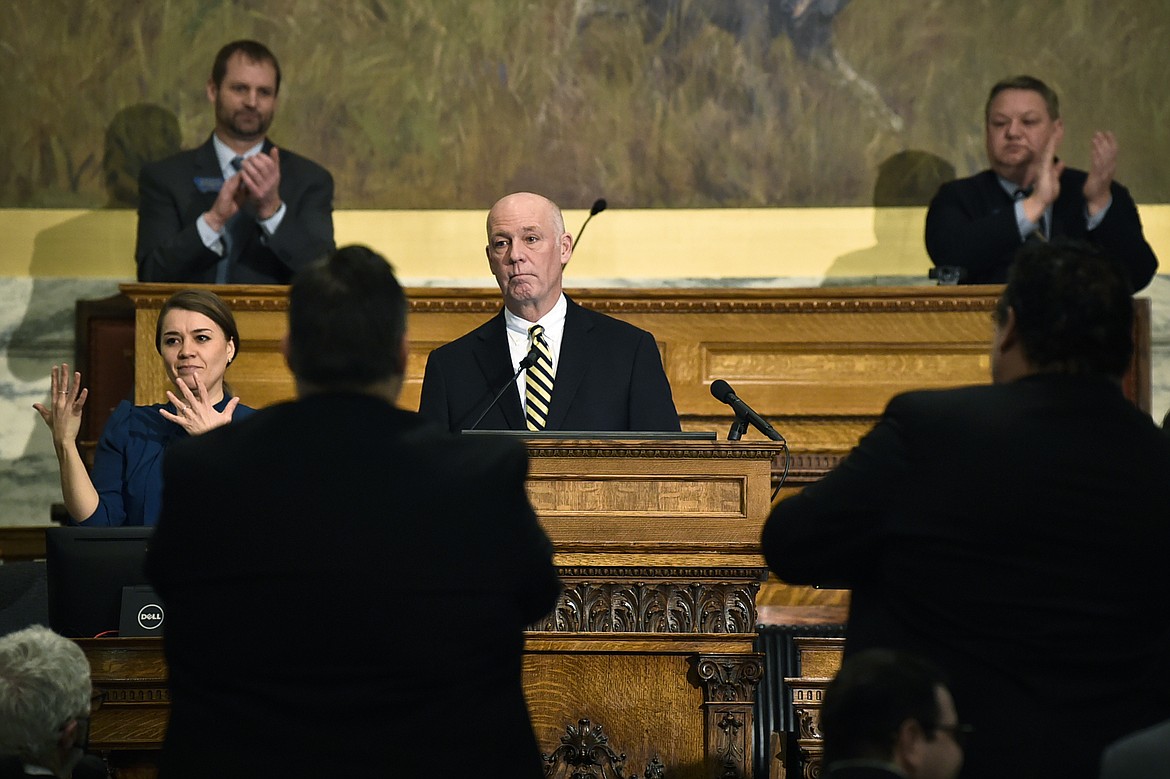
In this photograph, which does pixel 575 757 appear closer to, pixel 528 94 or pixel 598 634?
pixel 598 634

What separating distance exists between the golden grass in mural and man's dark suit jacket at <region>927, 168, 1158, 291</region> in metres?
0.79

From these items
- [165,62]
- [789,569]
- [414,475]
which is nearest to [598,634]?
[789,569]

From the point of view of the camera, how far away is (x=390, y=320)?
223cm

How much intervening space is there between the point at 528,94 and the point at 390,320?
5.19 meters

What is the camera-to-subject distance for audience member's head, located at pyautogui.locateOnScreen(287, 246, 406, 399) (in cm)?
221

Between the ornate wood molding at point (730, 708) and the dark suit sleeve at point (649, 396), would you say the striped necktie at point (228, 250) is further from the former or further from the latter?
the ornate wood molding at point (730, 708)

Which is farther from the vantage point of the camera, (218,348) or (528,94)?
(528,94)

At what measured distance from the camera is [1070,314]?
94.0 inches

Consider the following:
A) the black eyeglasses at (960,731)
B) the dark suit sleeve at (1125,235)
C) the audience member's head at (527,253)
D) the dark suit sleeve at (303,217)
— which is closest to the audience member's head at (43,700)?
the black eyeglasses at (960,731)

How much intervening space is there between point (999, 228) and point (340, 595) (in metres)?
4.53

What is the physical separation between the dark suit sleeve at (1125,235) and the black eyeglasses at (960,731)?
427cm

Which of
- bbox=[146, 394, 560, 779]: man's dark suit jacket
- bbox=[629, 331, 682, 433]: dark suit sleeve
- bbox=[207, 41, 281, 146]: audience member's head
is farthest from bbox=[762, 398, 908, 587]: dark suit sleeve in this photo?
bbox=[207, 41, 281, 146]: audience member's head

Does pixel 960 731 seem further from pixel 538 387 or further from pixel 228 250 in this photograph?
pixel 228 250

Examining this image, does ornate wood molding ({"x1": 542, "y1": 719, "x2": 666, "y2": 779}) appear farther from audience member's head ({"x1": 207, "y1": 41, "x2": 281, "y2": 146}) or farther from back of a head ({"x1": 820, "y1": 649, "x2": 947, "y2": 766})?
audience member's head ({"x1": 207, "y1": 41, "x2": 281, "y2": 146})
